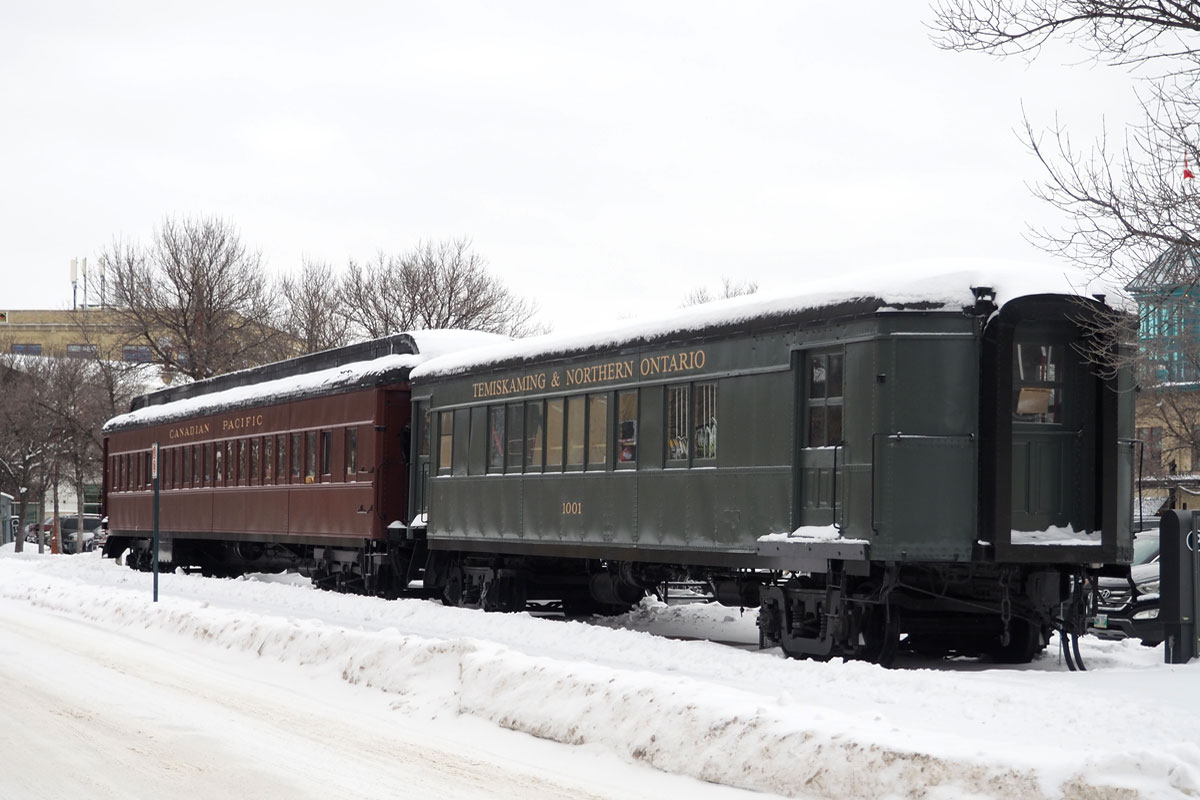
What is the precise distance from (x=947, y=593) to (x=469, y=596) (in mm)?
8079

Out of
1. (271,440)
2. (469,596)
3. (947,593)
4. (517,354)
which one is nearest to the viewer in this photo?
(947,593)

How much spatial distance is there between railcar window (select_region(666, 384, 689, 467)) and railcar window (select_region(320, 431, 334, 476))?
898 cm

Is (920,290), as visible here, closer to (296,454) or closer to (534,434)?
(534,434)

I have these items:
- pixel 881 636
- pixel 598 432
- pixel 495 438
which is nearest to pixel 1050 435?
pixel 881 636

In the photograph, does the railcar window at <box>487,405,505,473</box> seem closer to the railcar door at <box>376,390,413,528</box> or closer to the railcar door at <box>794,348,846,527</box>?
the railcar door at <box>376,390,413,528</box>

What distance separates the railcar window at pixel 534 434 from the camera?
17172 millimetres

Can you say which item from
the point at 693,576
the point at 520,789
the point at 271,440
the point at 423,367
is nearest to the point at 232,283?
the point at 271,440

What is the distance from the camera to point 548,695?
A: 9.80 metres

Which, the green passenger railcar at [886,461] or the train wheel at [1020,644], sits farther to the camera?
the train wheel at [1020,644]

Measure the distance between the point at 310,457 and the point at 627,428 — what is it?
943cm

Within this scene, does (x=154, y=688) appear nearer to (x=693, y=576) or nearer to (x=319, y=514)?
(x=693, y=576)

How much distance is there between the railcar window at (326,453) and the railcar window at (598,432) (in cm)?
744

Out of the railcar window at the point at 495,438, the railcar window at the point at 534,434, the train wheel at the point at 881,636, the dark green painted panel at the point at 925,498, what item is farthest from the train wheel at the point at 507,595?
the dark green painted panel at the point at 925,498

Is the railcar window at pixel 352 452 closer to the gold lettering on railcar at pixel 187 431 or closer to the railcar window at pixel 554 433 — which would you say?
the railcar window at pixel 554 433
